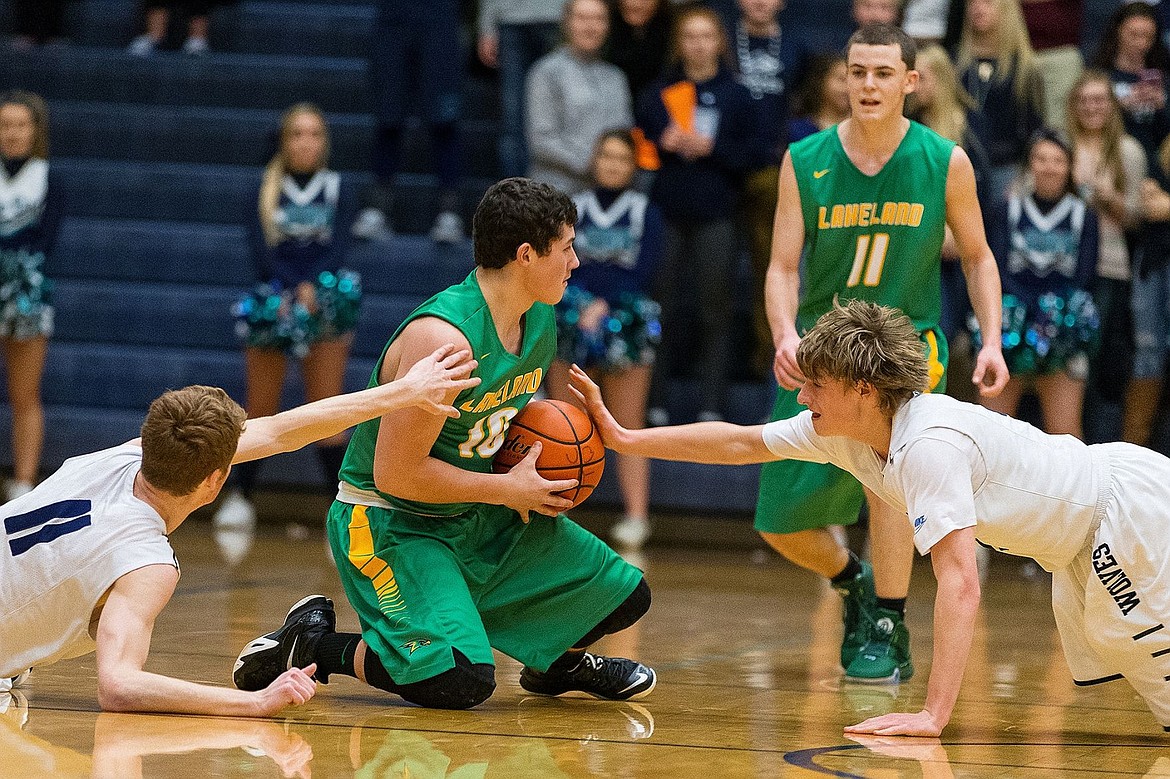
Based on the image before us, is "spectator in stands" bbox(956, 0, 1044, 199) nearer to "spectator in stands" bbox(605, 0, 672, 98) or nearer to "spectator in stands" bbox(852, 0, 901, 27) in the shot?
"spectator in stands" bbox(852, 0, 901, 27)

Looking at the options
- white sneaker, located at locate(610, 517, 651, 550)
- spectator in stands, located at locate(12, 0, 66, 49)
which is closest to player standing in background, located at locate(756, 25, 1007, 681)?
white sneaker, located at locate(610, 517, 651, 550)

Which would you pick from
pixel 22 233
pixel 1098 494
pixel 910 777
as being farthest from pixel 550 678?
pixel 22 233

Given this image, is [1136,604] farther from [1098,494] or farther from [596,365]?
[596,365]

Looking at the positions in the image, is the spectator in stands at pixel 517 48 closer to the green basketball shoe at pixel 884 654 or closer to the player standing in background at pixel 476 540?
the green basketball shoe at pixel 884 654

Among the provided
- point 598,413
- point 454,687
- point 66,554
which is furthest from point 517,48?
point 66,554

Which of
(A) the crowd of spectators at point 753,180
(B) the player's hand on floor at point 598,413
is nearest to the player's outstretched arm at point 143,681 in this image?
(B) the player's hand on floor at point 598,413

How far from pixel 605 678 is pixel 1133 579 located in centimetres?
143

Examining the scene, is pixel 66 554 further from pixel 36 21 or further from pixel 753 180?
pixel 36 21

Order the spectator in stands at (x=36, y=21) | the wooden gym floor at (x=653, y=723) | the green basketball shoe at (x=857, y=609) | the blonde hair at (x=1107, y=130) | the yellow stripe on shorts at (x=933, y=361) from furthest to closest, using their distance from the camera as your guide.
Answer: the spectator in stands at (x=36, y=21) < the blonde hair at (x=1107, y=130) < the green basketball shoe at (x=857, y=609) < the yellow stripe on shorts at (x=933, y=361) < the wooden gym floor at (x=653, y=723)

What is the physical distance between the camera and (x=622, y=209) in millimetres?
8445

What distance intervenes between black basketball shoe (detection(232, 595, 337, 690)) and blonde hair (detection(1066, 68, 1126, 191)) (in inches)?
203

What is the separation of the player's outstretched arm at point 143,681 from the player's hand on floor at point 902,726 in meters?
1.36

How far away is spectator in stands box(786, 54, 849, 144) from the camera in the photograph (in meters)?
7.87

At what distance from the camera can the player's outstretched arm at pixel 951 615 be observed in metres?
3.80
